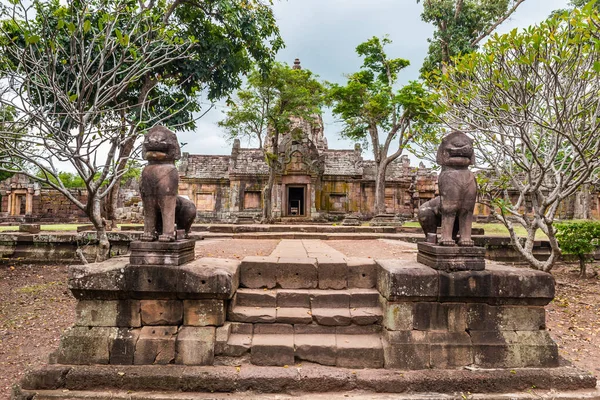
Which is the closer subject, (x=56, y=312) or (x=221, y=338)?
(x=221, y=338)

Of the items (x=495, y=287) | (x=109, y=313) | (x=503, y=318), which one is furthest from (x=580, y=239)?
(x=109, y=313)

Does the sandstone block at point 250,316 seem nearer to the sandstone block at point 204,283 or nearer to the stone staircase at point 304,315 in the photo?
the stone staircase at point 304,315

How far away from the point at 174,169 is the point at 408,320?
2891mm

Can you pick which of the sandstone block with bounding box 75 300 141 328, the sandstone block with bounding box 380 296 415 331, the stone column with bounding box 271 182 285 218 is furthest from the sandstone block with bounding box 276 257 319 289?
the stone column with bounding box 271 182 285 218

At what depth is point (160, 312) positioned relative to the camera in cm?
340

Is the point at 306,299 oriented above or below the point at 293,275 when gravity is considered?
below

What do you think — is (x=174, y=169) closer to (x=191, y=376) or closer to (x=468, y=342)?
(x=191, y=376)

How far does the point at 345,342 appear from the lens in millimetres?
3428

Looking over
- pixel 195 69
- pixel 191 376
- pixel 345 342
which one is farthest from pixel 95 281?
pixel 195 69

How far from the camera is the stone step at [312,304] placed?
11.9 ft

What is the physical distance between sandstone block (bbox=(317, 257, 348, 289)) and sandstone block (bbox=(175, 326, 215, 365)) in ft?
4.58

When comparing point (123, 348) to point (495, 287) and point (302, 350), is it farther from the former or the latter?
point (495, 287)

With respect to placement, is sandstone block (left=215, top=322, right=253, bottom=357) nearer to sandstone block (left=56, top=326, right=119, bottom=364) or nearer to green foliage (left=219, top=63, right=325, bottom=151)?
sandstone block (left=56, top=326, right=119, bottom=364)

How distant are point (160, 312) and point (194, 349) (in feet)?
1.70
